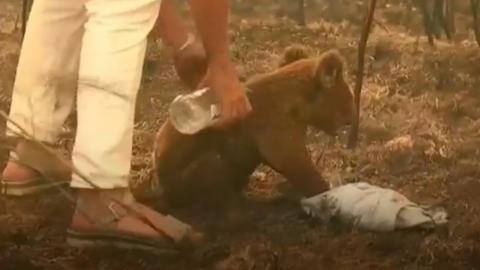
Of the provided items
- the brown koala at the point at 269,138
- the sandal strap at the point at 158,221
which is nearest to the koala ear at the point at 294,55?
the brown koala at the point at 269,138

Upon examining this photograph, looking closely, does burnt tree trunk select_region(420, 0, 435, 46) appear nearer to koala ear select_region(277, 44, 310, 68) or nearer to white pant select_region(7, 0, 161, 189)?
koala ear select_region(277, 44, 310, 68)

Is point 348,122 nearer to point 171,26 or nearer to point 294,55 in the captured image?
point 294,55

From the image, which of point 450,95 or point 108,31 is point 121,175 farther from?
point 450,95

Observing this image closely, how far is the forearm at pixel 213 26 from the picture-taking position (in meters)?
0.89

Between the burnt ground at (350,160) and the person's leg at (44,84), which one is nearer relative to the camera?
the burnt ground at (350,160)

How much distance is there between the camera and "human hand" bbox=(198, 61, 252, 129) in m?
0.92

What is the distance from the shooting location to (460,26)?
1048 mm

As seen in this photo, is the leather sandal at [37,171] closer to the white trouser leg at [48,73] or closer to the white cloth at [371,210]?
the white trouser leg at [48,73]

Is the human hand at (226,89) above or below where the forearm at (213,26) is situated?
below

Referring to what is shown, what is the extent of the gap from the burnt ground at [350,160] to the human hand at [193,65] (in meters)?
0.02

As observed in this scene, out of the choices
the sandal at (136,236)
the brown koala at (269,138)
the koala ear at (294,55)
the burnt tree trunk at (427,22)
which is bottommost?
the sandal at (136,236)

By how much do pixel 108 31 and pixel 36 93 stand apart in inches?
6.3

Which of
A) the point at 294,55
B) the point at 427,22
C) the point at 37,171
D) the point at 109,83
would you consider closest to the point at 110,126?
the point at 109,83

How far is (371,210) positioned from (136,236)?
0.82ft
